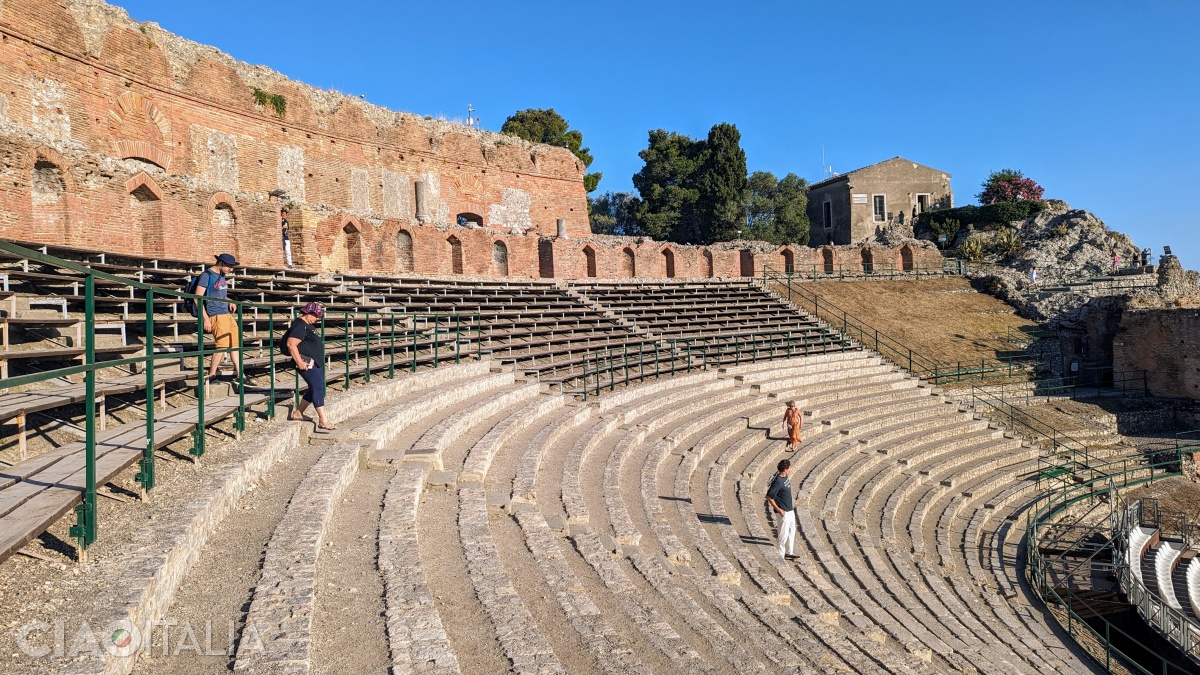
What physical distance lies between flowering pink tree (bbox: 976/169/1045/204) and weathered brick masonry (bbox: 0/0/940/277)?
12449 mm

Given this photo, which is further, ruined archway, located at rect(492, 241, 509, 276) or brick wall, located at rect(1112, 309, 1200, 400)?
ruined archway, located at rect(492, 241, 509, 276)

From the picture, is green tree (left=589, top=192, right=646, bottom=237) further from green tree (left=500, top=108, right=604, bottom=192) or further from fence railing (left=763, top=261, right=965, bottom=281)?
fence railing (left=763, top=261, right=965, bottom=281)

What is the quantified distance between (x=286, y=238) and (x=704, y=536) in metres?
12.1

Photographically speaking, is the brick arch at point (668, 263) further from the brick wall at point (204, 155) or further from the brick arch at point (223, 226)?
the brick arch at point (223, 226)

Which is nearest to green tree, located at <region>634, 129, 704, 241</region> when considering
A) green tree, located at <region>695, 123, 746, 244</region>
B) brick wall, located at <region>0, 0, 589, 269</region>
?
green tree, located at <region>695, 123, 746, 244</region>

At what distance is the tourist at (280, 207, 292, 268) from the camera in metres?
16.2

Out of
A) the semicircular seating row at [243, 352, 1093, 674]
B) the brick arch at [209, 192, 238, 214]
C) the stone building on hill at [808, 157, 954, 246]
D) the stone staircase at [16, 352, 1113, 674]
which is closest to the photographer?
the stone staircase at [16, 352, 1113, 674]

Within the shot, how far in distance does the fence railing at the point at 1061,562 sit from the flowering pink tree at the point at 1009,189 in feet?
89.8

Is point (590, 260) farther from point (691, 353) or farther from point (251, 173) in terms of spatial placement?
point (251, 173)

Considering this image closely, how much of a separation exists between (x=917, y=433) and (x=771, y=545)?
357 inches

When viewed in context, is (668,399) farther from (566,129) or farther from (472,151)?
(566,129)

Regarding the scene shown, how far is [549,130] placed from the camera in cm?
4703

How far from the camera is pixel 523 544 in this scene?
6176mm

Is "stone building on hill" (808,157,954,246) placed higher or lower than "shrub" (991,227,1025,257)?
higher
